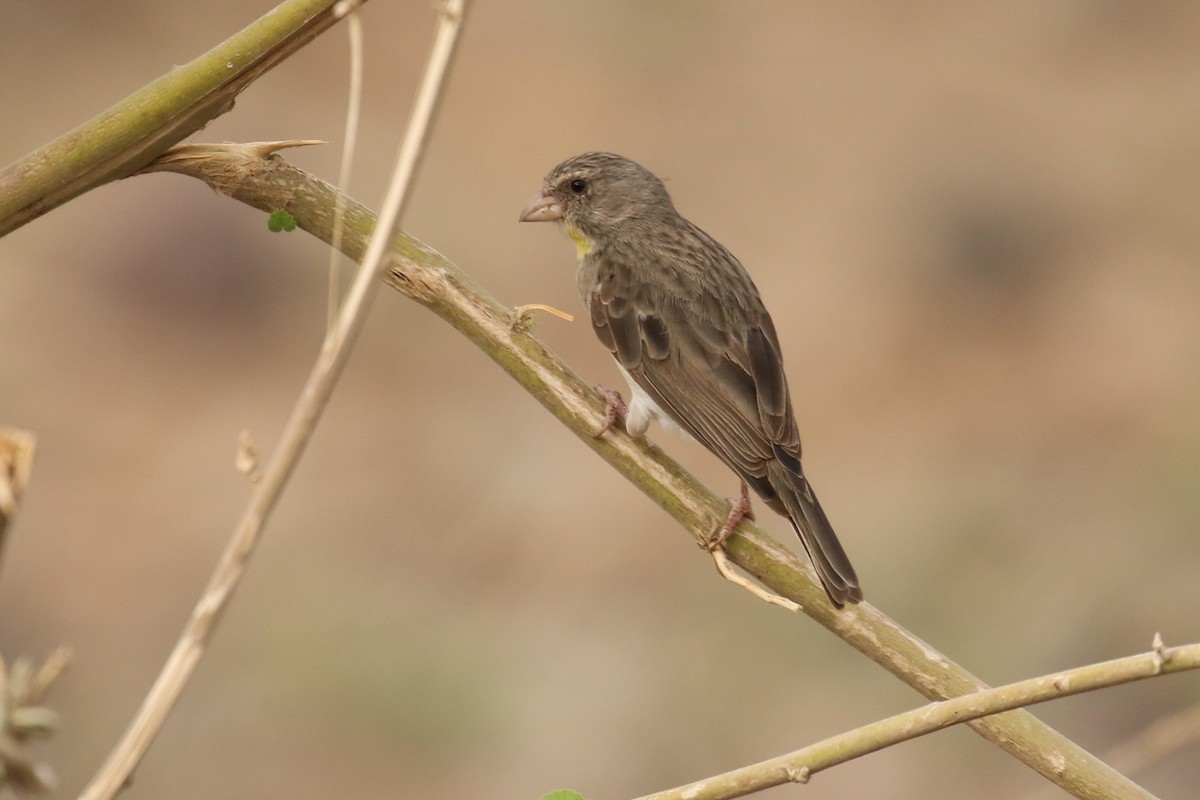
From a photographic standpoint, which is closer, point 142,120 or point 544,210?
point 142,120

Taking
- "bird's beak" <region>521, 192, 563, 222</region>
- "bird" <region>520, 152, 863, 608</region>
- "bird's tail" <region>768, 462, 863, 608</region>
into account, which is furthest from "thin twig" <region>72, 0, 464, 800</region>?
"bird's beak" <region>521, 192, 563, 222</region>

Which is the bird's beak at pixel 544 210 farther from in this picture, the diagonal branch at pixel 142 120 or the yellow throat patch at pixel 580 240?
the diagonal branch at pixel 142 120

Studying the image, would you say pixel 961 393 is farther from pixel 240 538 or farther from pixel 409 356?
pixel 240 538

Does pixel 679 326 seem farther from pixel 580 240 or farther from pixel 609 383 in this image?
pixel 609 383

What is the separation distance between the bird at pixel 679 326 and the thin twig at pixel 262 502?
2.54 m

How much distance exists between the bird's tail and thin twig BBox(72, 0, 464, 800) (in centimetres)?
172

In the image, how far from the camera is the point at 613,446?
3.33 m

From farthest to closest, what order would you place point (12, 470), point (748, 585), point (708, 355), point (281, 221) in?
point (708, 355), point (748, 585), point (281, 221), point (12, 470)

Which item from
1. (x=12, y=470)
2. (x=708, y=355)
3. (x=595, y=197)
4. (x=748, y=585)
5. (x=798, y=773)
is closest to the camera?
(x=12, y=470)

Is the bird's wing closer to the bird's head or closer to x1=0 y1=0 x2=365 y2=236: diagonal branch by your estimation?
the bird's head

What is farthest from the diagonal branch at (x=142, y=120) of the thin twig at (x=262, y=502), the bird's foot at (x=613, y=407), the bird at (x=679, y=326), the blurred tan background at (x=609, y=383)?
the blurred tan background at (x=609, y=383)

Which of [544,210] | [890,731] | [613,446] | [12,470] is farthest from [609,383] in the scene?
[12,470]

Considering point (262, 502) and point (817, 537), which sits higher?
point (817, 537)

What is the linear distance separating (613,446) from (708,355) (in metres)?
1.56
